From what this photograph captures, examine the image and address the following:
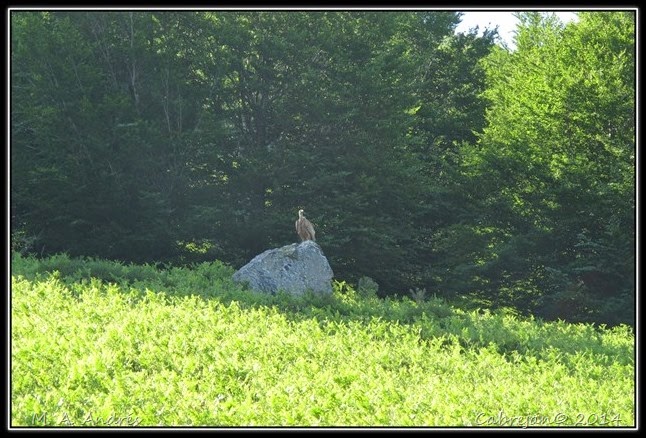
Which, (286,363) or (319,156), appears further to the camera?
(319,156)

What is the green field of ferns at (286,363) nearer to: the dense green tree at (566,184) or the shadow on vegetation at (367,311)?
the shadow on vegetation at (367,311)

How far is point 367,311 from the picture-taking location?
51.9 feet

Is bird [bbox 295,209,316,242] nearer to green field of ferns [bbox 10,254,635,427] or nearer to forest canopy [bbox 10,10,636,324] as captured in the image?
green field of ferns [bbox 10,254,635,427]

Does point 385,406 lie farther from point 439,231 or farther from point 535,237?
point 439,231

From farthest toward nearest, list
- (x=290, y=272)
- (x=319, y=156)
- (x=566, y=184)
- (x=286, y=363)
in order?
1. (x=319, y=156)
2. (x=566, y=184)
3. (x=290, y=272)
4. (x=286, y=363)

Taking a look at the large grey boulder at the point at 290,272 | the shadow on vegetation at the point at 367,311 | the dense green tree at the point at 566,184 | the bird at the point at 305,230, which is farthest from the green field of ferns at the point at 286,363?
the dense green tree at the point at 566,184

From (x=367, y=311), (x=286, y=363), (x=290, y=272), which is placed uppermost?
(x=290, y=272)

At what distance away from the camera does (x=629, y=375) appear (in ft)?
38.8

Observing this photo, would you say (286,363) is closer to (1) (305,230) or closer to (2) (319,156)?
(1) (305,230)

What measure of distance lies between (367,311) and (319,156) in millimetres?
13492

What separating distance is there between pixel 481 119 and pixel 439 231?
21.9 ft

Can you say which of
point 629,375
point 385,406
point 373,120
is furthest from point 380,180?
point 385,406

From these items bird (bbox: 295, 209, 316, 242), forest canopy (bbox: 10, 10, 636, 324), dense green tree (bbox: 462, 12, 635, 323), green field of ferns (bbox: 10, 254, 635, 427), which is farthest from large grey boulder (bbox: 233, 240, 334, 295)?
dense green tree (bbox: 462, 12, 635, 323)

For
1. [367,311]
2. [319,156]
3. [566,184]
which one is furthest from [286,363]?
[319,156]
